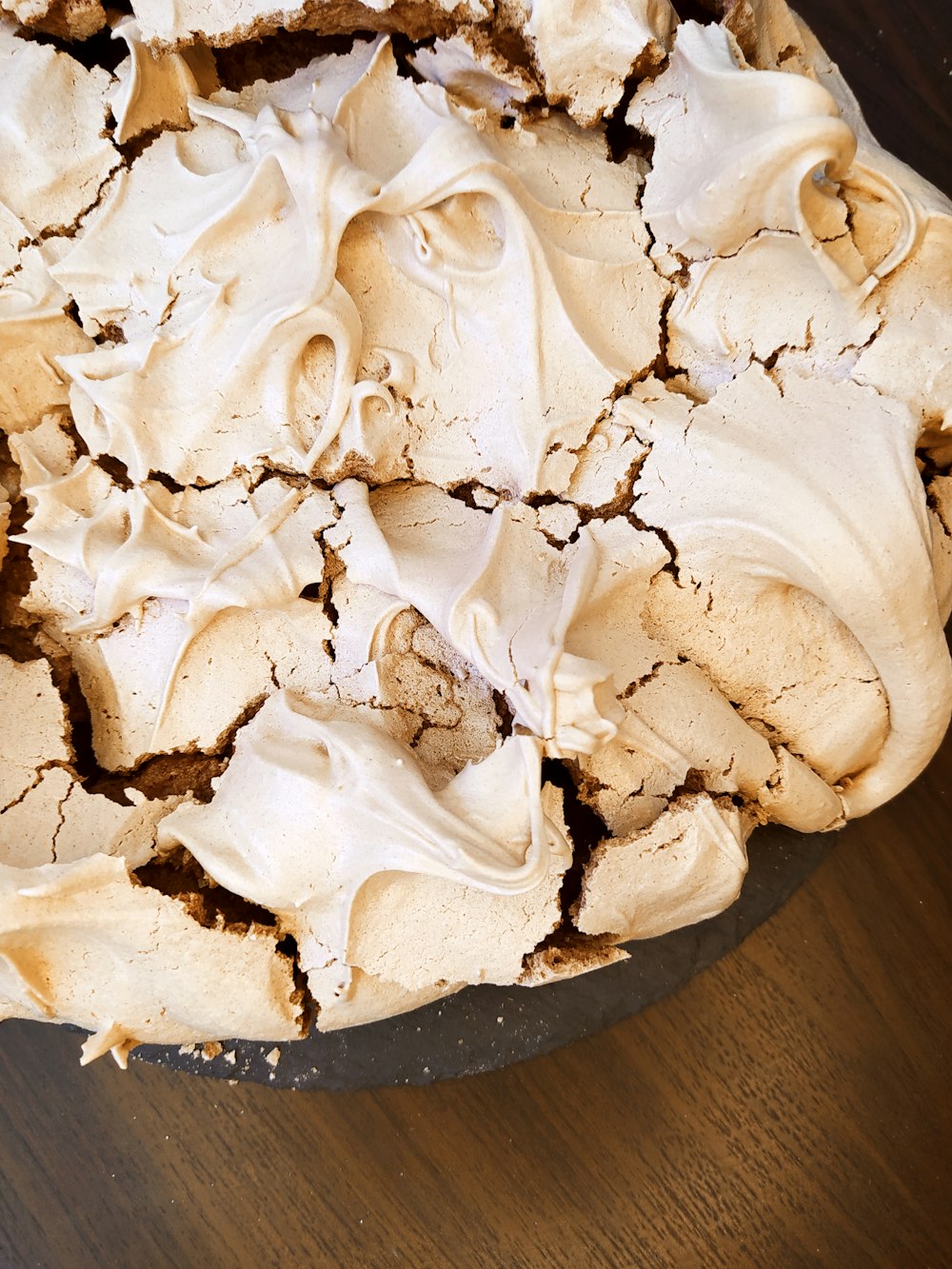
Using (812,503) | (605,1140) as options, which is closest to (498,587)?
(812,503)

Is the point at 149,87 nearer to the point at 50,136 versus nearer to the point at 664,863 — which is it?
the point at 50,136

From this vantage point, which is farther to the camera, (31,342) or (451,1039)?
(451,1039)

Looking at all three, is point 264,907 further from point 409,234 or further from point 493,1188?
point 493,1188

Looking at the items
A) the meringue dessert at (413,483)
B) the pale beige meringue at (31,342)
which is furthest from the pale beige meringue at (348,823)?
the pale beige meringue at (31,342)

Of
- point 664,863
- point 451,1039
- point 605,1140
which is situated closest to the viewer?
point 664,863

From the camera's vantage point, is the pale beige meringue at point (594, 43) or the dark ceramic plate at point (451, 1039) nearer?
the pale beige meringue at point (594, 43)

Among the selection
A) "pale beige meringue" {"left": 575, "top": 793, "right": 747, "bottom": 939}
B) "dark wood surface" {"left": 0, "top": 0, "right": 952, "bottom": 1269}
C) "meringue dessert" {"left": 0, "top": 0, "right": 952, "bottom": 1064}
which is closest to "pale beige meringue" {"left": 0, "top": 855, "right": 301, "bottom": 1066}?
"meringue dessert" {"left": 0, "top": 0, "right": 952, "bottom": 1064}

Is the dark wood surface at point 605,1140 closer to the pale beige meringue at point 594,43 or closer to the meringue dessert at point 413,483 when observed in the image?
the meringue dessert at point 413,483

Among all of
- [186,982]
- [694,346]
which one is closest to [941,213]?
[694,346]
